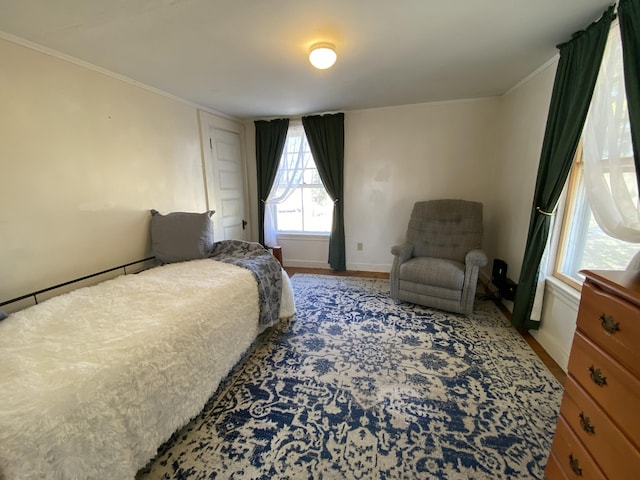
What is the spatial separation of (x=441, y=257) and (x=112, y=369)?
2985 mm

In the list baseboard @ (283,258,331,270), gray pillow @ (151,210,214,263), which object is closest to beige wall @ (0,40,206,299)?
gray pillow @ (151,210,214,263)

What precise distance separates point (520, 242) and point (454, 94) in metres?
1.80

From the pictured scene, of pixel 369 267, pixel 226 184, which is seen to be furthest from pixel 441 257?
pixel 226 184

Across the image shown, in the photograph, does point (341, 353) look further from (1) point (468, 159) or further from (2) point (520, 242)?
(1) point (468, 159)

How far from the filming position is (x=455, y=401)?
63.9 inches

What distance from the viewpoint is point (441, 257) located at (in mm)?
3025

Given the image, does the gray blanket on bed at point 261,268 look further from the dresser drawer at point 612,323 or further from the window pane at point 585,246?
the window pane at point 585,246

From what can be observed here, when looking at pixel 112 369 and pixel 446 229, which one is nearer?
pixel 112 369

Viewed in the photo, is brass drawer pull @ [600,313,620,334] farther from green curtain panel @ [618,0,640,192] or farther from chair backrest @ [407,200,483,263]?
chair backrest @ [407,200,483,263]

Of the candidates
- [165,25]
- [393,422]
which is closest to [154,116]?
[165,25]

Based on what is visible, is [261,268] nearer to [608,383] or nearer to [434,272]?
[434,272]

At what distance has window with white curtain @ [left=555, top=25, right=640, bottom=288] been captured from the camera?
1385 mm

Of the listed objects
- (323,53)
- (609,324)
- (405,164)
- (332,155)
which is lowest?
(609,324)

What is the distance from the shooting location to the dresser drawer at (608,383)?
797 millimetres
